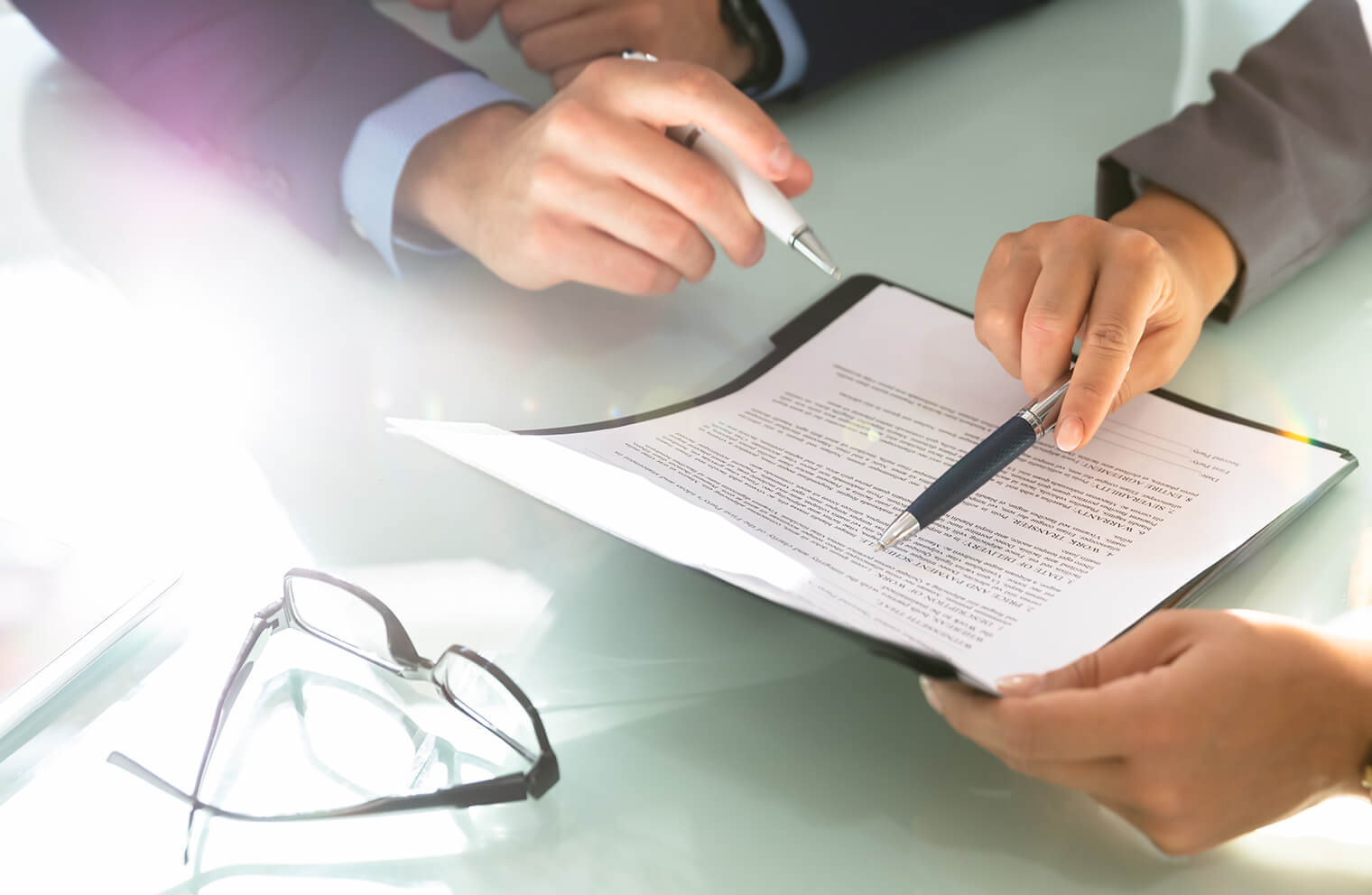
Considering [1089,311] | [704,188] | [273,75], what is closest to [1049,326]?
[1089,311]

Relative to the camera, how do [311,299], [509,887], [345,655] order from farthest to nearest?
[311,299]
[345,655]
[509,887]

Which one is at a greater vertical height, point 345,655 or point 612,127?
point 612,127

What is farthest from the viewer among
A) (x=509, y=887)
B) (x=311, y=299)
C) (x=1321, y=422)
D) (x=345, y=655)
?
(x=311, y=299)

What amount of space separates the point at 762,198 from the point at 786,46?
14.1 inches

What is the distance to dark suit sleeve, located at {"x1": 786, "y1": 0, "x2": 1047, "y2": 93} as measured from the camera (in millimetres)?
1021

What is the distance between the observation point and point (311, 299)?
860mm

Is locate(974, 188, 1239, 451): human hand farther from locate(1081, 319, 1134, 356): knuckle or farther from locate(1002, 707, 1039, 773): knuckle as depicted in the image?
locate(1002, 707, 1039, 773): knuckle

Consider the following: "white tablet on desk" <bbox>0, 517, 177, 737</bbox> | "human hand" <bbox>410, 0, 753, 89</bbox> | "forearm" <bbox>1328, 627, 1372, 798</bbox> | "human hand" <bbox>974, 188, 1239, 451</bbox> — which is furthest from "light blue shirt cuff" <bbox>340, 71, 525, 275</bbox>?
"forearm" <bbox>1328, 627, 1372, 798</bbox>

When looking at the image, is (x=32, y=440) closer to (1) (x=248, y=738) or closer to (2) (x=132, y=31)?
(1) (x=248, y=738)

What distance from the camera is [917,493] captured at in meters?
0.59

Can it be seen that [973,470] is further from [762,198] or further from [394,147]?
[394,147]

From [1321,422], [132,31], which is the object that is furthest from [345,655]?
[132,31]

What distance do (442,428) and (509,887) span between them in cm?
22

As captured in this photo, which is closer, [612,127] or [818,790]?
[818,790]
